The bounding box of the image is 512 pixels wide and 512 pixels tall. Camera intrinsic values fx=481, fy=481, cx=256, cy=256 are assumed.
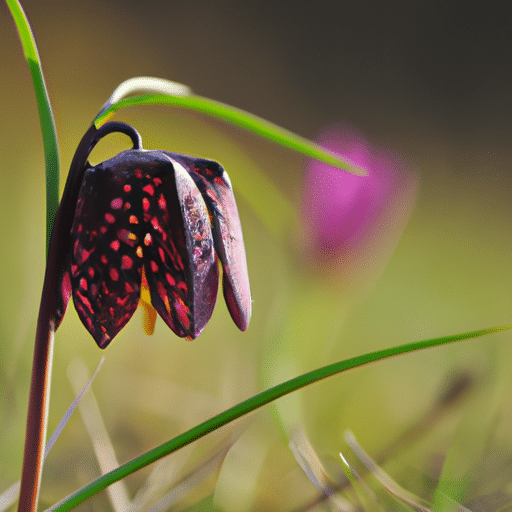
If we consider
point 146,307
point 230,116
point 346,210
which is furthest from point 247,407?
point 346,210

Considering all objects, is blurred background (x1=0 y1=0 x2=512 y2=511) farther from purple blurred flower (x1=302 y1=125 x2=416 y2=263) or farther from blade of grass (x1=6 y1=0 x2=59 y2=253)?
blade of grass (x1=6 y1=0 x2=59 y2=253)

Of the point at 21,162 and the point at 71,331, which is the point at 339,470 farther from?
the point at 21,162

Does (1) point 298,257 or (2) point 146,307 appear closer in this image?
(2) point 146,307

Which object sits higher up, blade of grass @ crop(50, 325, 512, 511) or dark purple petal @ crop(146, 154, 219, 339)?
dark purple petal @ crop(146, 154, 219, 339)

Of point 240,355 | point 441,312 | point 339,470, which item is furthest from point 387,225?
point 339,470

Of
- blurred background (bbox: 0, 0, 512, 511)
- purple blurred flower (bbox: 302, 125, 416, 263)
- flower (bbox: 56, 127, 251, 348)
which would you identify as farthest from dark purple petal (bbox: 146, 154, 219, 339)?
purple blurred flower (bbox: 302, 125, 416, 263)

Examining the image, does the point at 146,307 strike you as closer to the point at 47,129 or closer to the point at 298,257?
the point at 47,129
